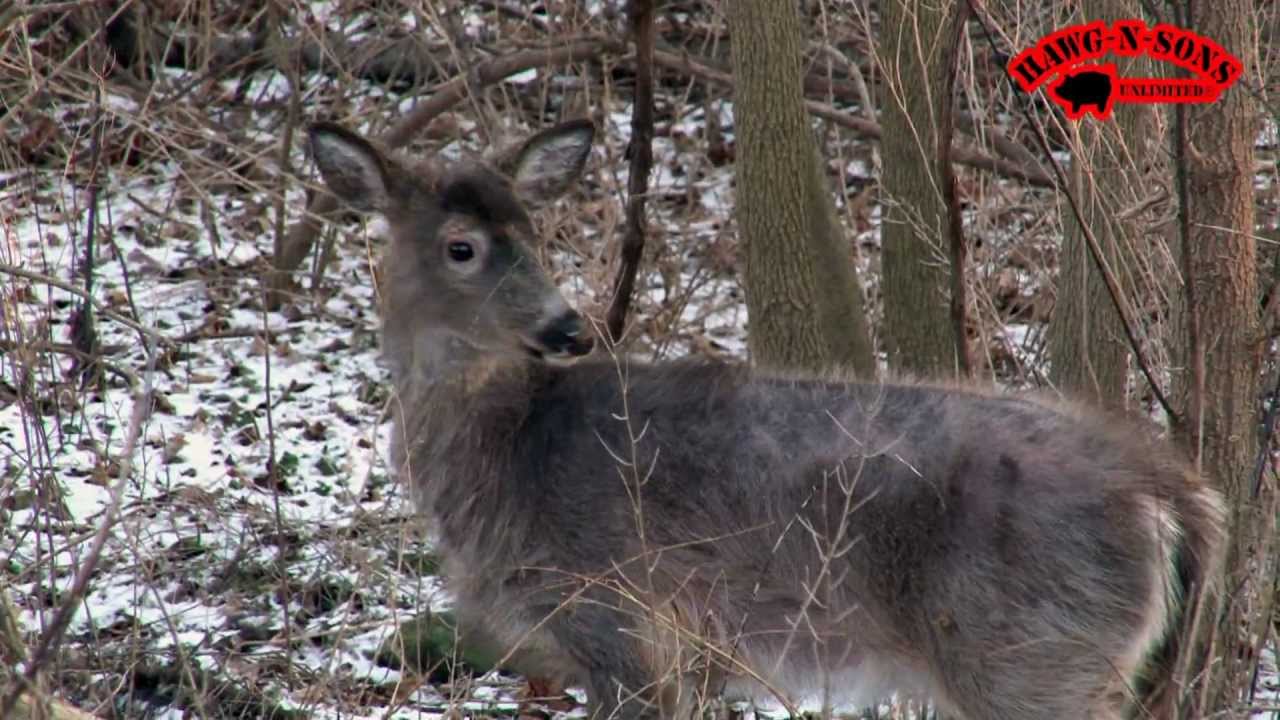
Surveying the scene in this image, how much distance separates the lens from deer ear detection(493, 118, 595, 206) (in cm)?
579

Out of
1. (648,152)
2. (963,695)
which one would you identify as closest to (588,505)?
(963,695)

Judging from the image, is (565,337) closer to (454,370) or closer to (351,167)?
(454,370)

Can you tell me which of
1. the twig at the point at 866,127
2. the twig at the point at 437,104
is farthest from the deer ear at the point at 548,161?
the twig at the point at 437,104

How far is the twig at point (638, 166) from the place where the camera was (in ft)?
24.3

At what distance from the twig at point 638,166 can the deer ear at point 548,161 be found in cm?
145

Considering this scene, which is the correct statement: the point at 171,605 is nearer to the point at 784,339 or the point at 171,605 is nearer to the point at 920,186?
the point at 784,339

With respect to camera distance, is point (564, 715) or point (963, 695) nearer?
point (963, 695)

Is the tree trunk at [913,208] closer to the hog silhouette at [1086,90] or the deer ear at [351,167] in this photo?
the hog silhouette at [1086,90]

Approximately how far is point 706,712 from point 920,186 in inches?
96.6

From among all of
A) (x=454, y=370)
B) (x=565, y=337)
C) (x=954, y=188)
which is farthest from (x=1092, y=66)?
(x=454, y=370)

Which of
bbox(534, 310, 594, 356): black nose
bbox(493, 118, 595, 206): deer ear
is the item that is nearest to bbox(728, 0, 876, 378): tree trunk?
bbox(493, 118, 595, 206): deer ear

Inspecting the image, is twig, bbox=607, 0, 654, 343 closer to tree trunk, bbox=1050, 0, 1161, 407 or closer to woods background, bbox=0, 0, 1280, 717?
woods background, bbox=0, 0, 1280, 717

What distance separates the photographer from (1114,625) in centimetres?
468

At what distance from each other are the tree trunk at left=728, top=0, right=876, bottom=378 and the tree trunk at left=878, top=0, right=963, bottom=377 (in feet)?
0.85
